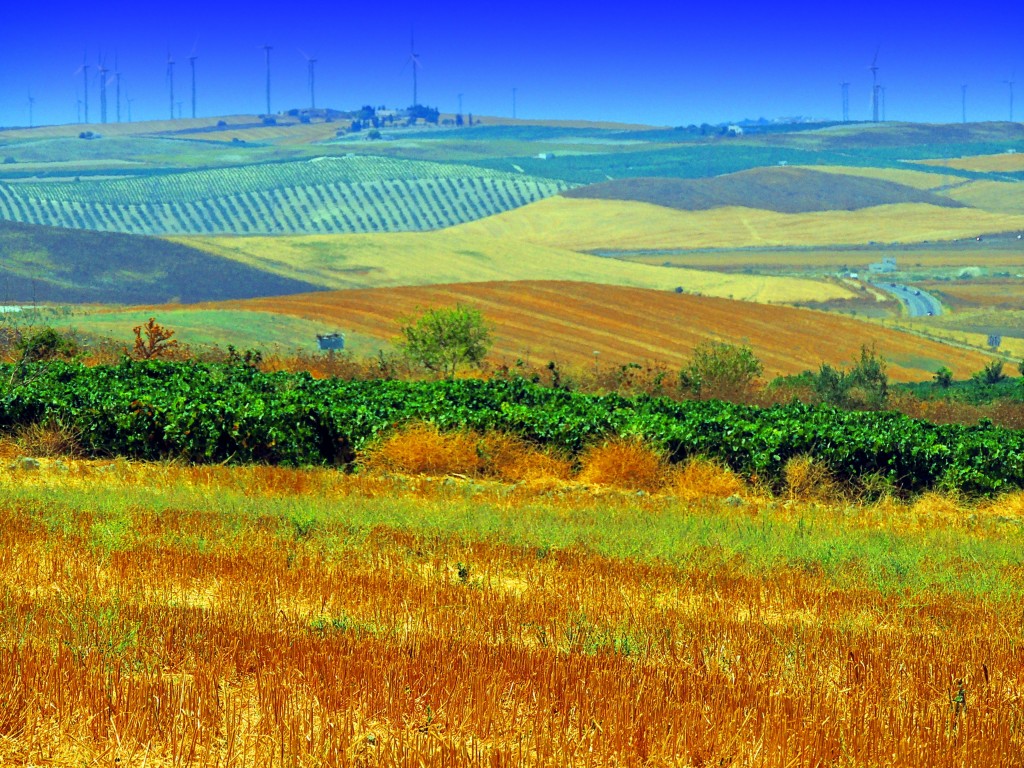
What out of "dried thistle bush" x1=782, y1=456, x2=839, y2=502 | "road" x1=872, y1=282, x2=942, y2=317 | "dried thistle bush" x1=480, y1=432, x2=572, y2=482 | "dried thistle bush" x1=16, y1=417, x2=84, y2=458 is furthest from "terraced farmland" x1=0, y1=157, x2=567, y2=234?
"dried thistle bush" x1=782, y1=456, x2=839, y2=502

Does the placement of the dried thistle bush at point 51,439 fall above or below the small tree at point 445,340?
below

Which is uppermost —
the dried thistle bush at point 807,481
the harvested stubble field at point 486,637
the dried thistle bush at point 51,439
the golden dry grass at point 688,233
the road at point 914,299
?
the golden dry grass at point 688,233

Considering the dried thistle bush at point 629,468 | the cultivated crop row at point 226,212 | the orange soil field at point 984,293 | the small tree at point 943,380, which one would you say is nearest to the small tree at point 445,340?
the small tree at point 943,380

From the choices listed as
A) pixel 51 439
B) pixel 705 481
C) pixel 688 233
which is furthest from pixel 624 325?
pixel 688 233

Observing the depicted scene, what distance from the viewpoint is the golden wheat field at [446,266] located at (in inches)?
4638

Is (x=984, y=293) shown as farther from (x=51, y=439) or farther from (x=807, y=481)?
(x=51, y=439)

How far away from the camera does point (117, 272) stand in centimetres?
11262

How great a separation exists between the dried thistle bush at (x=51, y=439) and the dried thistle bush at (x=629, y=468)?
26.6 feet

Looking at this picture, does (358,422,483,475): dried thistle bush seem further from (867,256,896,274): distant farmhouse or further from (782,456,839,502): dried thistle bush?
(867,256,896,274): distant farmhouse

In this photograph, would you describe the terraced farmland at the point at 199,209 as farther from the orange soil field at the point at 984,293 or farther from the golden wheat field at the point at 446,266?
the orange soil field at the point at 984,293

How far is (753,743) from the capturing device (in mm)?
7047

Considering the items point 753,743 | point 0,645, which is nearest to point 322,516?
point 0,645

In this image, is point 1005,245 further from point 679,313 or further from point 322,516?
point 322,516

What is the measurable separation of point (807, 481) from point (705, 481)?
162 cm
